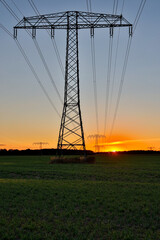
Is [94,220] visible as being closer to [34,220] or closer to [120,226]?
[120,226]

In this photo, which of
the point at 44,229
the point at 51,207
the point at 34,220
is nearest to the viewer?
the point at 44,229

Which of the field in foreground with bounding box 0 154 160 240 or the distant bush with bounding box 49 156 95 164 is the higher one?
the distant bush with bounding box 49 156 95 164

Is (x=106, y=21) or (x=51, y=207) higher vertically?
(x=106, y=21)

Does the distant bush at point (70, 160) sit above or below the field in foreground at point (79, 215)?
above

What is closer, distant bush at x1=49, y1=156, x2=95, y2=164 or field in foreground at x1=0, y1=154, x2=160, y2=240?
field in foreground at x1=0, y1=154, x2=160, y2=240

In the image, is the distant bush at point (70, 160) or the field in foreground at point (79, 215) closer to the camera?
the field in foreground at point (79, 215)

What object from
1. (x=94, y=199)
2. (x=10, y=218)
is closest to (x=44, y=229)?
(x=10, y=218)

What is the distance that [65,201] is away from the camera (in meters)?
14.4

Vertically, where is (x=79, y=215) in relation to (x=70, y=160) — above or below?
below

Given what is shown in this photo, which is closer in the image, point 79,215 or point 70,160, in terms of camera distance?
point 79,215

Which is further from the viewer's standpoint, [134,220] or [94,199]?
[94,199]

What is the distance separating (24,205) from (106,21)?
3051cm

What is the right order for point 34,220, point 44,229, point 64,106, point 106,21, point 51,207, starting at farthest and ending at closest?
point 64,106
point 106,21
point 51,207
point 34,220
point 44,229

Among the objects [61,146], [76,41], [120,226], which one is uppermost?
[76,41]
